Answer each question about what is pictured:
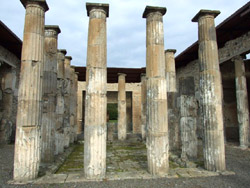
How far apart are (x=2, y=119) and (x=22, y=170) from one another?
7743 mm

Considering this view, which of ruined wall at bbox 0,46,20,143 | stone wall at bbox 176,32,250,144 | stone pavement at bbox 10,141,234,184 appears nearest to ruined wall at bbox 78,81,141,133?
stone wall at bbox 176,32,250,144

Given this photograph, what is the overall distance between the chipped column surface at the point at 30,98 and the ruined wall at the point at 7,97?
22.8 ft

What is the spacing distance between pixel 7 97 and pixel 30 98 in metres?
7.72

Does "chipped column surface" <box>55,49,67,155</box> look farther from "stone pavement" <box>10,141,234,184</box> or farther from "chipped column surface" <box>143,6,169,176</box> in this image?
"chipped column surface" <box>143,6,169,176</box>

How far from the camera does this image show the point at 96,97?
16.5 feet

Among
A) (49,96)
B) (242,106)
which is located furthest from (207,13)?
(242,106)

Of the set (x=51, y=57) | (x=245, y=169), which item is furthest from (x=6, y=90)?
(x=245, y=169)

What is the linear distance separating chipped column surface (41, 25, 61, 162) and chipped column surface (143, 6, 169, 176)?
358cm

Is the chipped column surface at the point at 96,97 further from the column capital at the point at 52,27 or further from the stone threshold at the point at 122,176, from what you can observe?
the column capital at the point at 52,27

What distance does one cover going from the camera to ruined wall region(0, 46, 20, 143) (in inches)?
420

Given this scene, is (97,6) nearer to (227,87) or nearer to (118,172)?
(118,172)

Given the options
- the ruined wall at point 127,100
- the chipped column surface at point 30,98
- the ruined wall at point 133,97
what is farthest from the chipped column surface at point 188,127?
the ruined wall at point 127,100

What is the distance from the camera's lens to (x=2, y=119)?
35.4 feet

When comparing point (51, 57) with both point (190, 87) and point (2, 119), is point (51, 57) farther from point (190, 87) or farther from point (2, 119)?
point (2, 119)
